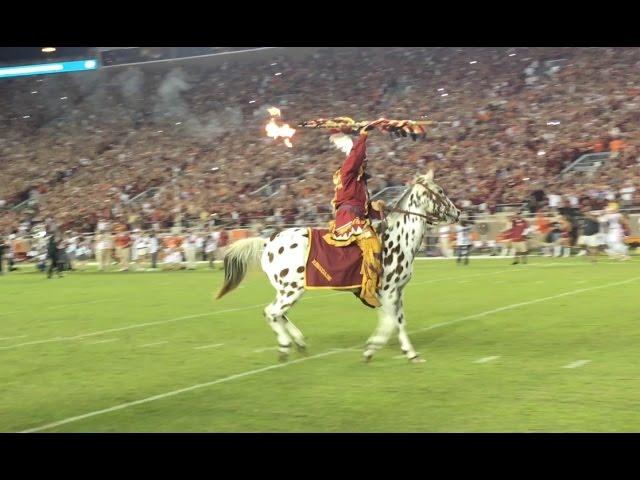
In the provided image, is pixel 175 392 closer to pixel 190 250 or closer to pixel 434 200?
pixel 434 200

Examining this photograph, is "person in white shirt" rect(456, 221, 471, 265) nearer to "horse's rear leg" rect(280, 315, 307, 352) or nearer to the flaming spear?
"horse's rear leg" rect(280, 315, 307, 352)

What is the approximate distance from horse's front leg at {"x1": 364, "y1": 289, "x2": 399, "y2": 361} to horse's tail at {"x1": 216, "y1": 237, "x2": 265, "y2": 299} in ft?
4.89

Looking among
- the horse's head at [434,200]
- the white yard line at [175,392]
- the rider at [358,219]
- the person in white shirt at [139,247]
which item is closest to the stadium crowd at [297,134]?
the person in white shirt at [139,247]

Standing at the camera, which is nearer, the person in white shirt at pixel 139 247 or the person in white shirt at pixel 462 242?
the person in white shirt at pixel 462 242

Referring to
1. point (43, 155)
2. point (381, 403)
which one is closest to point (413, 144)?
point (43, 155)

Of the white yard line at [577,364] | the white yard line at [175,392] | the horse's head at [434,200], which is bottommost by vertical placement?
the white yard line at [577,364]

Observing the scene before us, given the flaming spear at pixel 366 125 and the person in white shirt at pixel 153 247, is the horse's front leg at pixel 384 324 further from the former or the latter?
the person in white shirt at pixel 153 247

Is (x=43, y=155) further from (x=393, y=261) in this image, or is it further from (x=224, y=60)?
(x=393, y=261)

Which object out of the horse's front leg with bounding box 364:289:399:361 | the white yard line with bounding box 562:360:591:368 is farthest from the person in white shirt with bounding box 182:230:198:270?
the white yard line with bounding box 562:360:591:368

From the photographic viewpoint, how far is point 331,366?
894 centimetres

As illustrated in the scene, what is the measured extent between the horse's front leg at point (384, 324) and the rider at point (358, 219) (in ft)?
0.31

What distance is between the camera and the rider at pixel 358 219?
349 inches

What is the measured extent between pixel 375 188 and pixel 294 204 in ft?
10.9

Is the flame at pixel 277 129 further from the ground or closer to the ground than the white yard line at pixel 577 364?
further from the ground
